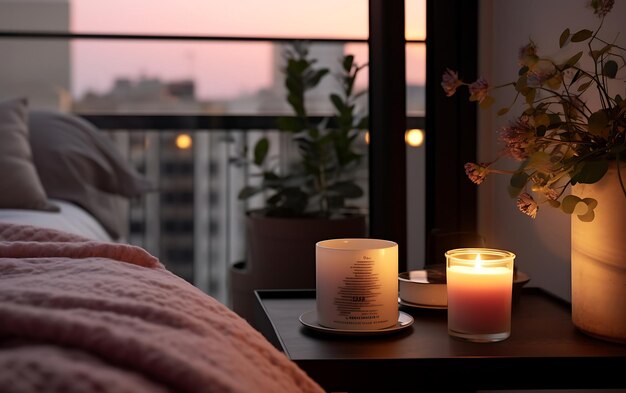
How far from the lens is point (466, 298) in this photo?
1040mm

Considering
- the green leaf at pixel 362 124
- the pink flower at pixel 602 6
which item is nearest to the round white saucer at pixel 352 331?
the pink flower at pixel 602 6

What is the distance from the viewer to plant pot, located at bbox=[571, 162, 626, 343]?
1.00 m

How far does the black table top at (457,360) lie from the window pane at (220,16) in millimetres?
1975

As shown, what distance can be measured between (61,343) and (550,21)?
115 cm

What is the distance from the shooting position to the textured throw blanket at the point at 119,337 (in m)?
0.51

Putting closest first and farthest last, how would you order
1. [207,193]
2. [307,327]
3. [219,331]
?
[219,331] → [307,327] → [207,193]

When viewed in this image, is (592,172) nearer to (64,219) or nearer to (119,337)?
(119,337)

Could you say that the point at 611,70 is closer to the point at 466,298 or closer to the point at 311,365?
the point at 466,298

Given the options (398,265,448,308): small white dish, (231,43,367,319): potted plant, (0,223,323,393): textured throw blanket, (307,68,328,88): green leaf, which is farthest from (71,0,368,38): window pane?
(0,223,323,393): textured throw blanket

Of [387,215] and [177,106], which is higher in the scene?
[177,106]

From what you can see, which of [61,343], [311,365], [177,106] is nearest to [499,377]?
[311,365]

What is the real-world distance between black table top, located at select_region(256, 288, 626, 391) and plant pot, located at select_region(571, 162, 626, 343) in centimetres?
3

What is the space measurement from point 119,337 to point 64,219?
157 centimetres

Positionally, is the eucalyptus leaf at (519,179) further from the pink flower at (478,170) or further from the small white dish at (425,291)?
the small white dish at (425,291)
